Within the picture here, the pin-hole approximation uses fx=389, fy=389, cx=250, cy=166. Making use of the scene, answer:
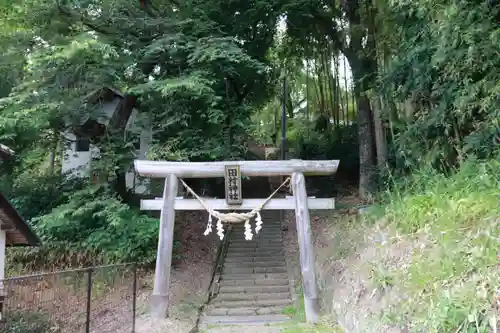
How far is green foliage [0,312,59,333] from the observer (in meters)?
5.61

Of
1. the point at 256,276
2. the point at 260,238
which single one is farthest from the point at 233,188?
the point at 260,238

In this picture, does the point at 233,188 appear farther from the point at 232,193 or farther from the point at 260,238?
the point at 260,238

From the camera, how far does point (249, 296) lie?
944cm

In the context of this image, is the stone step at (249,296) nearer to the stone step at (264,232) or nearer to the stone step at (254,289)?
the stone step at (254,289)

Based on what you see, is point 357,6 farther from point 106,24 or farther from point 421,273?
point 421,273

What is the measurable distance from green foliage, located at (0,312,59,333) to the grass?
4852mm

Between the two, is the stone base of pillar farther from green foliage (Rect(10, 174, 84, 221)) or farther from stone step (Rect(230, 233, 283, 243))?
stone step (Rect(230, 233, 283, 243))

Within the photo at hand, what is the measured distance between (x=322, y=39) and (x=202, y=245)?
9.96 m

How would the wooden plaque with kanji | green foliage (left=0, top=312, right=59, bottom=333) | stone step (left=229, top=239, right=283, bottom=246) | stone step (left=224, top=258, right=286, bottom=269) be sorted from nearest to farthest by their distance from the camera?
green foliage (left=0, top=312, right=59, bottom=333) → the wooden plaque with kanji → stone step (left=224, top=258, right=286, bottom=269) → stone step (left=229, top=239, right=283, bottom=246)

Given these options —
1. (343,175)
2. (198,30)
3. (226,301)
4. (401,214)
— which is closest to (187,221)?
(226,301)

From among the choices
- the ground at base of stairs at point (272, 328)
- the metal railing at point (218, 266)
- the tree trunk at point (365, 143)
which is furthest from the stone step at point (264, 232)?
the ground at base of stairs at point (272, 328)

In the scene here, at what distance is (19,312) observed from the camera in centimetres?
536

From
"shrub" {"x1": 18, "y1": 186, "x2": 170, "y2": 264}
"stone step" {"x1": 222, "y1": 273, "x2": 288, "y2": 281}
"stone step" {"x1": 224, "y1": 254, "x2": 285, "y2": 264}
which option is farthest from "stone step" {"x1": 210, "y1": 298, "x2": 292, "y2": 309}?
"shrub" {"x1": 18, "y1": 186, "x2": 170, "y2": 264}

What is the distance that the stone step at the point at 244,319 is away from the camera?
315 inches
